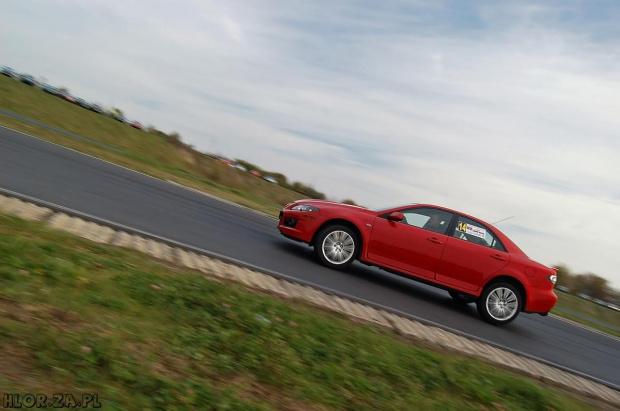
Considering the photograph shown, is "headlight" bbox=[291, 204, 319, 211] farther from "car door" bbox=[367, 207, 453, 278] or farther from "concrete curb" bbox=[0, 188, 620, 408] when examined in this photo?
"concrete curb" bbox=[0, 188, 620, 408]

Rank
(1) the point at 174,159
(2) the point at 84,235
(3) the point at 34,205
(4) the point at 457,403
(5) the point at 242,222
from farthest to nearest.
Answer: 1. (1) the point at 174,159
2. (5) the point at 242,222
3. (3) the point at 34,205
4. (2) the point at 84,235
5. (4) the point at 457,403

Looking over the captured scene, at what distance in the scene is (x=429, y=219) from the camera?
10.2 metres

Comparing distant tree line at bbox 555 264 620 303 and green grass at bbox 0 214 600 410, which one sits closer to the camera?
green grass at bbox 0 214 600 410

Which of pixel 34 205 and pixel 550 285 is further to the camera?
pixel 550 285

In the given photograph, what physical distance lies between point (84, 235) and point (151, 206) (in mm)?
4595

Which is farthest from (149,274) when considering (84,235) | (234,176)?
(234,176)

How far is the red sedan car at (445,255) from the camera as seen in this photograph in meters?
9.85

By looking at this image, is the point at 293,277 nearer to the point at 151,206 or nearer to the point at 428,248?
the point at 428,248

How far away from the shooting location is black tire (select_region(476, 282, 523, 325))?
32.3 ft

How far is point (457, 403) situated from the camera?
5.14 metres

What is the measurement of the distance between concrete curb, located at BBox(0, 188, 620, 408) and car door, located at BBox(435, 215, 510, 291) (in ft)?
6.10

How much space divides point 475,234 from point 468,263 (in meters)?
0.59

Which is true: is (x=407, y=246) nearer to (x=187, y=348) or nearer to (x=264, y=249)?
(x=264, y=249)

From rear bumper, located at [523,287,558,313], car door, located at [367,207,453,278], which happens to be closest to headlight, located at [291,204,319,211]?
car door, located at [367,207,453,278]
